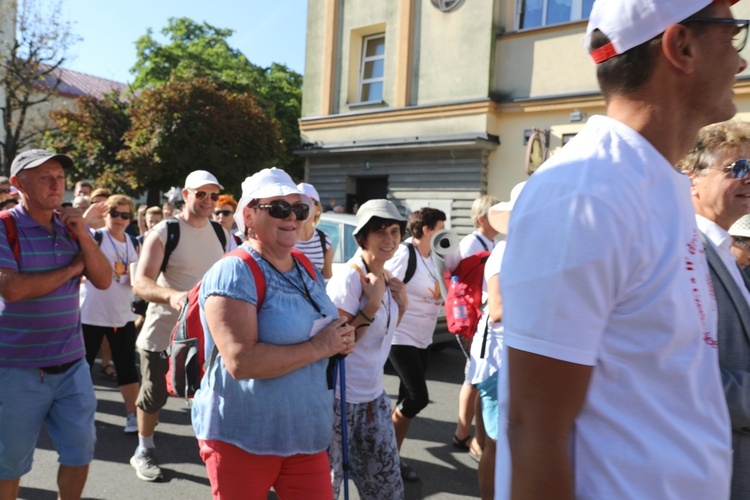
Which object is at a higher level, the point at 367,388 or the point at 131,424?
the point at 367,388

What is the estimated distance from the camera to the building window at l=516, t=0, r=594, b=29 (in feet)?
42.4

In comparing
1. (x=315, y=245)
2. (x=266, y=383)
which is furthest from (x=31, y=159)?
(x=315, y=245)

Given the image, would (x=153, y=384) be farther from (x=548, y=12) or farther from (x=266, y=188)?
(x=548, y=12)

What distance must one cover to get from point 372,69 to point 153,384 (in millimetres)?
13836

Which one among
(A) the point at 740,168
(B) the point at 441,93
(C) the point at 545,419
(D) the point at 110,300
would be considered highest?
(B) the point at 441,93

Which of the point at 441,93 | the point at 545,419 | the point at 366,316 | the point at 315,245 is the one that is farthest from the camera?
the point at 441,93

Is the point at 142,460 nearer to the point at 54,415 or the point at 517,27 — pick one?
the point at 54,415

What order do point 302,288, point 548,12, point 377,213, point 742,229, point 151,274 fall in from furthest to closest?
point 548,12, point 151,274, point 742,229, point 377,213, point 302,288

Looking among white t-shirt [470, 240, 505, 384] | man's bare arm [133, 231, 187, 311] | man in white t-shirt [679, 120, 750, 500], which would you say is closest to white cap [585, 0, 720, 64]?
man in white t-shirt [679, 120, 750, 500]

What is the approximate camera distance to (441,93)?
1470 cm

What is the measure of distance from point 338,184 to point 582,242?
1632 cm

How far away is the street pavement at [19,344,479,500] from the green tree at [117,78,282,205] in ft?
49.2

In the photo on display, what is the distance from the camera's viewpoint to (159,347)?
4.32 metres

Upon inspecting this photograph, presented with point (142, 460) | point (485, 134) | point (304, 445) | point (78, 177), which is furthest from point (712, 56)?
point (78, 177)
